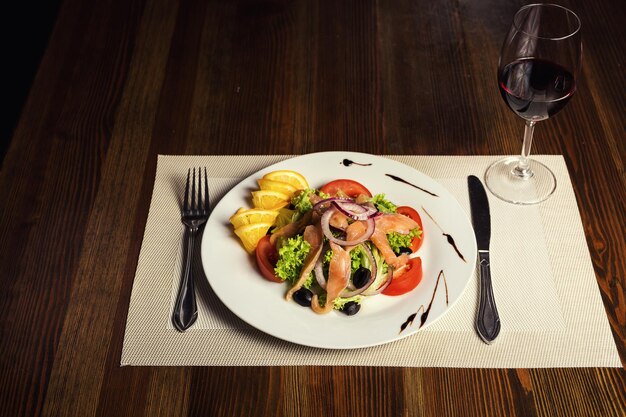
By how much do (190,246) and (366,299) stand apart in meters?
0.46

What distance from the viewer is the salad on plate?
1380 millimetres

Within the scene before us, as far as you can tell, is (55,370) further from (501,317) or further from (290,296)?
(501,317)

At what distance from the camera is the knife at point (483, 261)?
4.69 feet

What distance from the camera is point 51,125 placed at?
6.59ft

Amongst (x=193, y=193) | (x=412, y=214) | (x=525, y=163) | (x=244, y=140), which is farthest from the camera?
(x=244, y=140)

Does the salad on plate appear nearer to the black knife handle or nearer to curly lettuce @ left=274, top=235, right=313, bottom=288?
curly lettuce @ left=274, top=235, right=313, bottom=288

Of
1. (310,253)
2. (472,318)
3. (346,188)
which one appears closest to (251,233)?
(310,253)

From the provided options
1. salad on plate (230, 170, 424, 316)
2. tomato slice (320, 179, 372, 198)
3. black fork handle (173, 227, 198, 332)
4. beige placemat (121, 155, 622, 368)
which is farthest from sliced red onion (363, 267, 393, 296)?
black fork handle (173, 227, 198, 332)

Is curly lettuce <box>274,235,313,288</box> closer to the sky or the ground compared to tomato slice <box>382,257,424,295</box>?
closer to the sky

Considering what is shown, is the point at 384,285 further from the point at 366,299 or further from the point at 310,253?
the point at 310,253

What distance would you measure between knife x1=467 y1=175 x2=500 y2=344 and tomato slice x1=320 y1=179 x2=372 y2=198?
0.93ft

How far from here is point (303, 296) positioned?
139 centimetres

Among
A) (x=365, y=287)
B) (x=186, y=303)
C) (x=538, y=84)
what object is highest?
(x=538, y=84)

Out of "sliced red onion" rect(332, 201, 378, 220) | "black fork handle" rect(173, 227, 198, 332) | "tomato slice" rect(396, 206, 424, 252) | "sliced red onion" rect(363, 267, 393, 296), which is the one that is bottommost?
"black fork handle" rect(173, 227, 198, 332)
